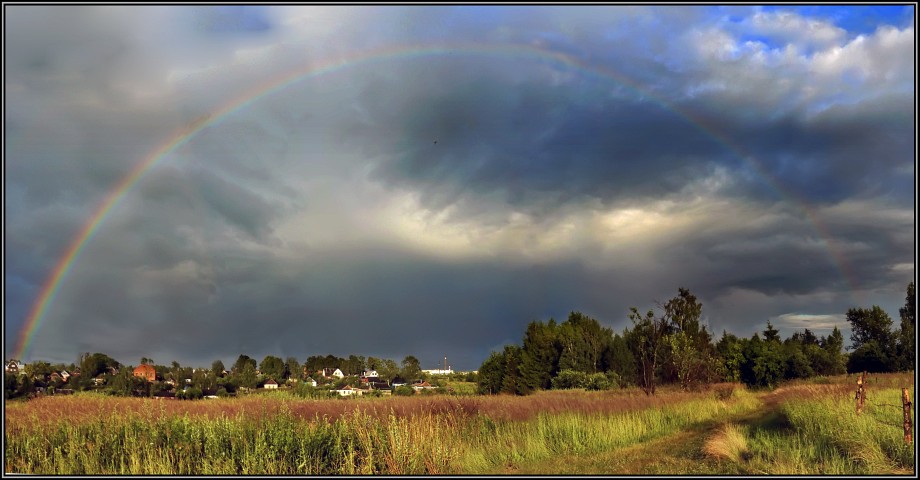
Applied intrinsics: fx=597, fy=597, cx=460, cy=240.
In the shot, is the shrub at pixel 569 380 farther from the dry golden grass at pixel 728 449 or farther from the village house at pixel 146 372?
the dry golden grass at pixel 728 449

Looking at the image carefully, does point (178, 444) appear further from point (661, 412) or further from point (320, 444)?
point (661, 412)

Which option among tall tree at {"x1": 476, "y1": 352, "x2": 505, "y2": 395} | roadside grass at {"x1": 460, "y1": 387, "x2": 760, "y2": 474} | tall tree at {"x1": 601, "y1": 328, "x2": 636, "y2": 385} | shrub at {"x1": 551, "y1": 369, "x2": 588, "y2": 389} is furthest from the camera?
tall tree at {"x1": 476, "y1": 352, "x2": 505, "y2": 395}

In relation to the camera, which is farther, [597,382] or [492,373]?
[492,373]

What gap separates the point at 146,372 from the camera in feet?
135

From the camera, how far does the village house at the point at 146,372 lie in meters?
38.7

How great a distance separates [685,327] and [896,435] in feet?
76.1

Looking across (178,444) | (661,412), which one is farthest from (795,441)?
(178,444)

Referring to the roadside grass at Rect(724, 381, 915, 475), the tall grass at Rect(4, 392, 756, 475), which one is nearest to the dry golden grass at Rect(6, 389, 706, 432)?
the tall grass at Rect(4, 392, 756, 475)

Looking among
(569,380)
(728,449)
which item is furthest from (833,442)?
(569,380)

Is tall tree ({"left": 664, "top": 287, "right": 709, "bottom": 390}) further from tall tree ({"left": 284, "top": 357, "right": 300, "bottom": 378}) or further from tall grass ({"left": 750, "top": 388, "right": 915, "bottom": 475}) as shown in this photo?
tall tree ({"left": 284, "top": 357, "right": 300, "bottom": 378})

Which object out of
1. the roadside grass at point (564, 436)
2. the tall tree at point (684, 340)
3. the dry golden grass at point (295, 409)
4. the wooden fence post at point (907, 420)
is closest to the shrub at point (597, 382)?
the tall tree at point (684, 340)

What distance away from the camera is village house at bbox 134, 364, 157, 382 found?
38.7m

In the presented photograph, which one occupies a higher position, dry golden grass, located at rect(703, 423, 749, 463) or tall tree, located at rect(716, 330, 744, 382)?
dry golden grass, located at rect(703, 423, 749, 463)

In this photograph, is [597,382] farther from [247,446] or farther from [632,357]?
[247,446]
